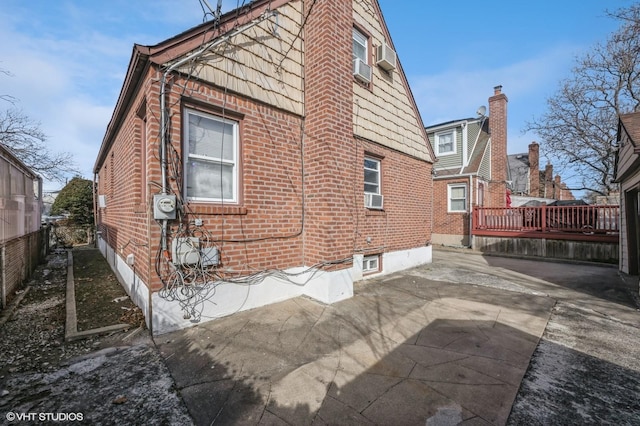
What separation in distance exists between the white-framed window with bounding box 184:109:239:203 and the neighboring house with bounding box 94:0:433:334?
2 centimetres

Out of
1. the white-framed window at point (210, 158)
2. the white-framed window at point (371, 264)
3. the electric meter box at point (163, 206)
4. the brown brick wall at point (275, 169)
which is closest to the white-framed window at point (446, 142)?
the white-framed window at point (371, 264)

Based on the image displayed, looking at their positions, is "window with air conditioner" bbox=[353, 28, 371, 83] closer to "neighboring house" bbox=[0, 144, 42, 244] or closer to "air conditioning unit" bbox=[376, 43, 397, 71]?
"air conditioning unit" bbox=[376, 43, 397, 71]

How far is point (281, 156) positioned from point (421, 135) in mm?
5820

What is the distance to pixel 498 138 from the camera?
48.3 ft

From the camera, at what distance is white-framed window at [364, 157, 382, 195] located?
6.75 meters

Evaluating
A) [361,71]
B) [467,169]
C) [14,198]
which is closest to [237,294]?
[361,71]

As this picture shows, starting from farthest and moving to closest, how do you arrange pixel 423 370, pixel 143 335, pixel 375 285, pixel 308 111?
pixel 375 285 < pixel 308 111 < pixel 143 335 < pixel 423 370

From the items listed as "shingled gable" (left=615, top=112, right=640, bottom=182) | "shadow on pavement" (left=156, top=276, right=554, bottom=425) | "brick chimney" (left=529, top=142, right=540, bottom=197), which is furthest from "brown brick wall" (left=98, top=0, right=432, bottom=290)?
"brick chimney" (left=529, top=142, right=540, bottom=197)

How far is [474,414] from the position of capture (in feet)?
7.14

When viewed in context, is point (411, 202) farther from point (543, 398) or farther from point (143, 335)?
point (143, 335)

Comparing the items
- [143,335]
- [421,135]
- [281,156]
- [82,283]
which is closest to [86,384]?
[143,335]

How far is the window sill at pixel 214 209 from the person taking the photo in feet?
12.7

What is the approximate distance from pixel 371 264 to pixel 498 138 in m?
12.5

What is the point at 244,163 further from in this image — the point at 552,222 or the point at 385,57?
the point at 552,222
